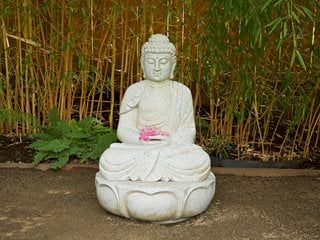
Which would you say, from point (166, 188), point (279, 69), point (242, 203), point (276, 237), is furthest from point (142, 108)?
point (279, 69)

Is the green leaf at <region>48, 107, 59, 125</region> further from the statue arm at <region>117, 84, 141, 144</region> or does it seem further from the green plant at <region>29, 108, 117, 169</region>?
the statue arm at <region>117, 84, 141, 144</region>

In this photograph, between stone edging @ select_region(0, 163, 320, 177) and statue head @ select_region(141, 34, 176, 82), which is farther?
stone edging @ select_region(0, 163, 320, 177)

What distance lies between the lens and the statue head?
373cm

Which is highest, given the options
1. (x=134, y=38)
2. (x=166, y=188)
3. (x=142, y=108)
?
(x=134, y=38)

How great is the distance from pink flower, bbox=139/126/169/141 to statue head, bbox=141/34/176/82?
0.33 metres

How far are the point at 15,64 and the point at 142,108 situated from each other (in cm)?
183

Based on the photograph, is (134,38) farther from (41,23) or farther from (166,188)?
(166,188)

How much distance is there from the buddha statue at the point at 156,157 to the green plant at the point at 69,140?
92cm

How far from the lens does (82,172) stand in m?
4.62

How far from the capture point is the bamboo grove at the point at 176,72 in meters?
4.61

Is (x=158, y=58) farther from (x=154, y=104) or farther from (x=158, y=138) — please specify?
(x=158, y=138)

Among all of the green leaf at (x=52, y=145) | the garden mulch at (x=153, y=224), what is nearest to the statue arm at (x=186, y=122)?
the garden mulch at (x=153, y=224)

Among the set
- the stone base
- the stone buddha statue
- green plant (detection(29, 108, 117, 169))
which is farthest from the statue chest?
green plant (detection(29, 108, 117, 169))

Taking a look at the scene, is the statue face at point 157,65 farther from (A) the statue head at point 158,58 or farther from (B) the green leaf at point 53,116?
(B) the green leaf at point 53,116
